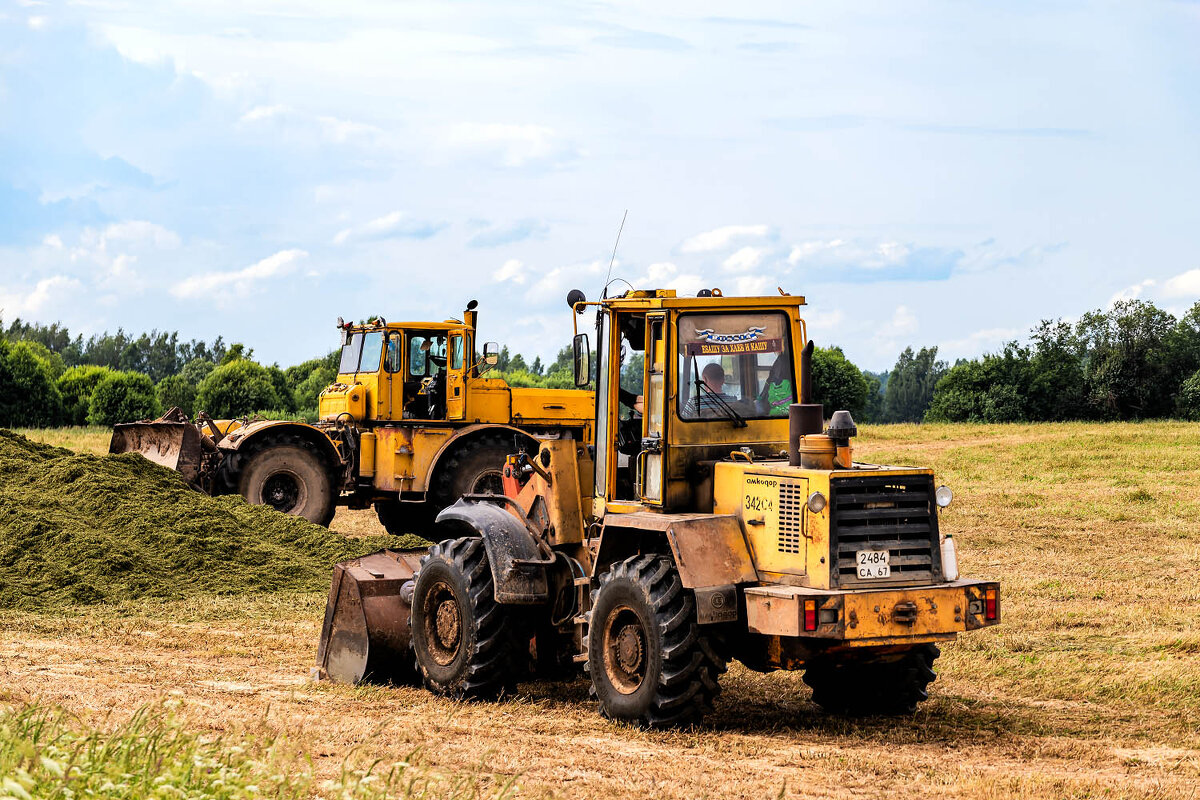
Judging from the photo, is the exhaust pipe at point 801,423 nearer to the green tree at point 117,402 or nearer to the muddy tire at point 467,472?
the muddy tire at point 467,472

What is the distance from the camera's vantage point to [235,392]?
2613 inches

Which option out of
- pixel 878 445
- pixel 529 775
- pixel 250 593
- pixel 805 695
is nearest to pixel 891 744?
pixel 805 695

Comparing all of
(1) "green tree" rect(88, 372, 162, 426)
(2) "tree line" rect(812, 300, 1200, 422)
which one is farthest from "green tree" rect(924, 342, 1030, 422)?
(1) "green tree" rect(88, 372, 162, 426)

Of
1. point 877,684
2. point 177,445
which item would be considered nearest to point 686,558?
point 877,684

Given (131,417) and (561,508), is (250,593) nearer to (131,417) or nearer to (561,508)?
(561,508)

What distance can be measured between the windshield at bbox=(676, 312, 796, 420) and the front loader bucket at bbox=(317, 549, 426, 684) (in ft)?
9.17

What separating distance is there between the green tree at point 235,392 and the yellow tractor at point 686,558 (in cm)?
5808

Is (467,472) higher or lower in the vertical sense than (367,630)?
higher

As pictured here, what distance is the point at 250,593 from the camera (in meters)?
14.2

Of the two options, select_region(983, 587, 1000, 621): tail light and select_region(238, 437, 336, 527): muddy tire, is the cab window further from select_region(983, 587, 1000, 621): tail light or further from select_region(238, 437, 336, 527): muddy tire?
select_region(983, 587, 1000, 621): tail light

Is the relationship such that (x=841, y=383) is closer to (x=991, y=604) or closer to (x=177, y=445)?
(x=177, y=445)

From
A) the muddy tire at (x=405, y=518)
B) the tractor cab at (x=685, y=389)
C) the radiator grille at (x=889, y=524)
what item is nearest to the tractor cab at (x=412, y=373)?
the muddy tire at (x=405, y=518)

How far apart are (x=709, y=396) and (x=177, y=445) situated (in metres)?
12.1

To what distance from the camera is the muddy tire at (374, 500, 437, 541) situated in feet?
64.0
